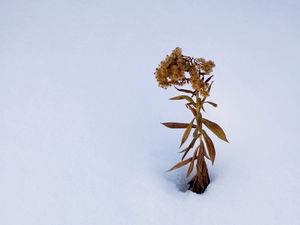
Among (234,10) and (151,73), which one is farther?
(234,10)

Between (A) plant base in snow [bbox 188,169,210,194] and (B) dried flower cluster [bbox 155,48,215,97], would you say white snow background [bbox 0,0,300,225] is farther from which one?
(B) dried flower cluster [bbox 155,48,215,97]

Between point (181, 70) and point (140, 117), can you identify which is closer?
point (181, 70)

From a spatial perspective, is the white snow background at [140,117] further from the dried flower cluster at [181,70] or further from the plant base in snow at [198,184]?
the dried flower cluster at [181,70]

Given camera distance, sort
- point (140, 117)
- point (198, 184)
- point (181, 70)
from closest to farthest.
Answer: point (181, 70)
point (198, 184)
point (140, 117)

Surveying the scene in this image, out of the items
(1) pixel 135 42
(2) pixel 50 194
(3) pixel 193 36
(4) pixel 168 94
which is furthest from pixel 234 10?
(2) pixel 50 194

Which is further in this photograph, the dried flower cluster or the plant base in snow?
the plant base in snow

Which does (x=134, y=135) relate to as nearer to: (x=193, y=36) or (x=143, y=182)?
(x=143, y=182)

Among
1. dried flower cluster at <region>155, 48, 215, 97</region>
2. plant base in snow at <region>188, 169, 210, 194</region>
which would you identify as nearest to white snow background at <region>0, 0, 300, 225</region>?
plant base in snow at <region>188, 169, 210, 194</region>

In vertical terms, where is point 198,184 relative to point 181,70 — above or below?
below

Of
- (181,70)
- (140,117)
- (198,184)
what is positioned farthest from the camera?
(140,117)
